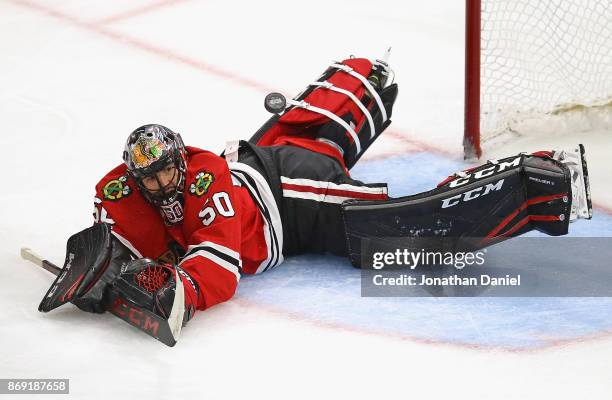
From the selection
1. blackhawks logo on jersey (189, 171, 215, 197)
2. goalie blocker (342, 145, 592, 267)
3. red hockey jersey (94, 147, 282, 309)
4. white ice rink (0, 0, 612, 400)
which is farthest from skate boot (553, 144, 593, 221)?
blackhawks logo on jersey (189, 171, 215, 197)

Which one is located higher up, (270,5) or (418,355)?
(270,5)

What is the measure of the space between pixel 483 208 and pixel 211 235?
66cm

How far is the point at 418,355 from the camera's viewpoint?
2824 millimetres

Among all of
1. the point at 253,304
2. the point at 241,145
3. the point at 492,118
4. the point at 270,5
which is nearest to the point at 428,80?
the point at 492,118

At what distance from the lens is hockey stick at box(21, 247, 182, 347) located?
2.82 meters

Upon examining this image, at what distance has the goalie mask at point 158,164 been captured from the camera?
116 inches

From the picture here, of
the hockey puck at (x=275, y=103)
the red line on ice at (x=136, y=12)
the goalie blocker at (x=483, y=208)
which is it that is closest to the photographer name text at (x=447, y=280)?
the goalie blocker at (x=483, y=208)

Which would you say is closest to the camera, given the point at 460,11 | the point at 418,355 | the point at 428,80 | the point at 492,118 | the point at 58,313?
the point at 418,355

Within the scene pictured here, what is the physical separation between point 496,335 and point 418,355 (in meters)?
0.19

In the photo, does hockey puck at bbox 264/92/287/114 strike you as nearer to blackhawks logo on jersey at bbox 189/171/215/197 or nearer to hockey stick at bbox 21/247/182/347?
blackhawks logo on jersey at bbox 189/171/215/197

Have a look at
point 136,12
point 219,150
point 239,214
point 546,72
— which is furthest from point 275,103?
point 136,12

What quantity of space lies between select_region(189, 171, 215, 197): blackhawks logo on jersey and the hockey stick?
0.30 metres

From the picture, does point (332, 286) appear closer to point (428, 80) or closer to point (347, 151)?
point (347, 151)

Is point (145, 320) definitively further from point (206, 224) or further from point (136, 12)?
point (136, 12)
